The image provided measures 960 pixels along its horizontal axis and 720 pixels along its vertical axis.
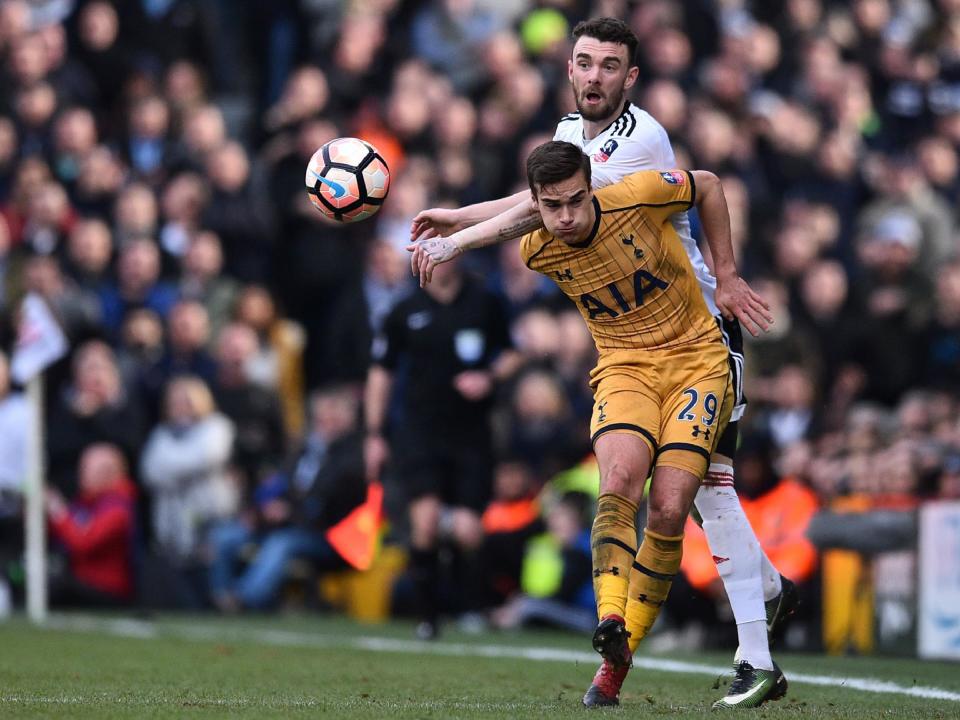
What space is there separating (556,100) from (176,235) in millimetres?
3716

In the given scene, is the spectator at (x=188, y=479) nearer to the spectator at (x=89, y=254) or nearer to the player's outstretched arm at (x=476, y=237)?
the spectator at (x=89, y=254)

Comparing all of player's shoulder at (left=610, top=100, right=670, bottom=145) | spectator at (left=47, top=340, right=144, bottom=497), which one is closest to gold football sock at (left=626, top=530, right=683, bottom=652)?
player's shoulder at (left=610, top=100, right=670, bottom=145)

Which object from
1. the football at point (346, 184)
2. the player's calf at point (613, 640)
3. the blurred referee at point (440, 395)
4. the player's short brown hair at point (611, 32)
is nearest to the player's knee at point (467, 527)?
the blurred referee at point (440, 395)

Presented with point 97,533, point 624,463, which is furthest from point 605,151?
point 97,533

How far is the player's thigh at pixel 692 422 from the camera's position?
687cm

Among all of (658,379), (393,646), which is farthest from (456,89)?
(658,379)

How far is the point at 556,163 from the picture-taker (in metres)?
6.70

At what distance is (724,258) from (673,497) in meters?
0.95

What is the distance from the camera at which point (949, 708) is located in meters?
6.93

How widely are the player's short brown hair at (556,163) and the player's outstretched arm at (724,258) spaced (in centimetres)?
54

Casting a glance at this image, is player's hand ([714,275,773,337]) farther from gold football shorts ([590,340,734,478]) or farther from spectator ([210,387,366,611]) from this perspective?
spectator ([210,387,366,611])

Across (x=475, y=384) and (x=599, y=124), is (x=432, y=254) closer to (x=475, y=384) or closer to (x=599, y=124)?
(x=599, y=124)

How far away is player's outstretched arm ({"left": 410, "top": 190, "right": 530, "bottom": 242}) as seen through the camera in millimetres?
7121

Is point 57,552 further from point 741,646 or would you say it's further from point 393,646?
point 741,646
